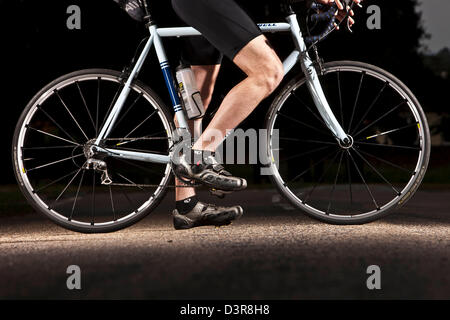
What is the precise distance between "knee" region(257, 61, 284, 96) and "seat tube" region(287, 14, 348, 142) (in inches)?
14.9

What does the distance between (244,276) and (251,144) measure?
1.50 meters

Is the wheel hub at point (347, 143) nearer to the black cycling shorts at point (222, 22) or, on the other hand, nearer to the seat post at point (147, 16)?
the black cycling shorts at point (222, 22)

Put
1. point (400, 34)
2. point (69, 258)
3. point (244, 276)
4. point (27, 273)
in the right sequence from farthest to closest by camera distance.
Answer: point (400, 34) < point (69, 258) < point (27, 273) < point (244, 276)

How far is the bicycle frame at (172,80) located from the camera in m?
4.58

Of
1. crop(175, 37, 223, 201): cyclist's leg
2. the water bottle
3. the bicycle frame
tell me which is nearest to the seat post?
the bicycle frame

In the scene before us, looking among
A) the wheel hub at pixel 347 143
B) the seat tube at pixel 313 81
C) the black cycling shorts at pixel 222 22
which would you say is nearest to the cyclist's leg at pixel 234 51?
the black cycling shorts at pixel 222 22

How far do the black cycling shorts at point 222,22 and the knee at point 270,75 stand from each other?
0.80 ft

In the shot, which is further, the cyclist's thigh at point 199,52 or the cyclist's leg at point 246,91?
the cyclist's thigh at point 199,52

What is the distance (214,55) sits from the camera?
471cm

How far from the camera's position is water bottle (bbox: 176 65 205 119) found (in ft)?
14.7

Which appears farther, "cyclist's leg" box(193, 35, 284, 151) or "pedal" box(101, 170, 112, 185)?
"pedal" box(101, 170, 112, 185)

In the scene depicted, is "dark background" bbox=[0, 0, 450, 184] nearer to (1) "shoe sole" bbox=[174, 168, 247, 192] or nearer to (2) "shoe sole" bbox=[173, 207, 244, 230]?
(2) "shoe sole" bbox=[173, 207, 244, 230]

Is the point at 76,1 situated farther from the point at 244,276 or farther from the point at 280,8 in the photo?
the point at 244,276
